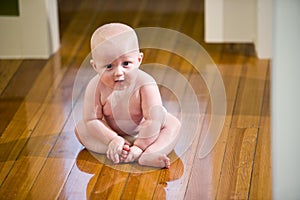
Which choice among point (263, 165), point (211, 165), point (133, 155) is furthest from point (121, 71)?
point (263, 165)

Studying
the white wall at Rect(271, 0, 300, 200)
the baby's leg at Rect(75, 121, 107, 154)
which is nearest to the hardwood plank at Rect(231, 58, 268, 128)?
the baby's leg at Rect(75, 121, 107, 154)

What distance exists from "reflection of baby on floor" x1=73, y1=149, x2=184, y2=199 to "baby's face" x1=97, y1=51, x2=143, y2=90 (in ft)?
0.72

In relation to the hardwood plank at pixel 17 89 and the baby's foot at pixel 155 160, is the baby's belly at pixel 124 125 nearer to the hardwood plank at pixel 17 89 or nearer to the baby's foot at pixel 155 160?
the baby's foot at pixel 155 160

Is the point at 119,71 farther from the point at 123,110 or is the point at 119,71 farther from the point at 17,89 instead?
the point at 17,89

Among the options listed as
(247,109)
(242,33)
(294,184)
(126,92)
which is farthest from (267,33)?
(294,184)

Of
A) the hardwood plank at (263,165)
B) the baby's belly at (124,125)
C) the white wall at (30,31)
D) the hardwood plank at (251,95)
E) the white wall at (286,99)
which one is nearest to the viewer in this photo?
the white wall at (286,99)

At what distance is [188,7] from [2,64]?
816 millimetres

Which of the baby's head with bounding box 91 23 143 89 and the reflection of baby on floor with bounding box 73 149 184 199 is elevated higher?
the baby's head with bounding box 91 23 143 89

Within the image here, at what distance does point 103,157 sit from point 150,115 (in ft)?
0.59

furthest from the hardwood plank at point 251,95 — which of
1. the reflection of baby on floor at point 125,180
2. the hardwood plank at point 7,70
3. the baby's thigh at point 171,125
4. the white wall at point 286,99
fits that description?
the hardwood plank at point 7,70

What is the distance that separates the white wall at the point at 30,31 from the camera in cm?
307

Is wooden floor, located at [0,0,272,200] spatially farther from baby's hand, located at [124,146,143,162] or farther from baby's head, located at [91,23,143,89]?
baby's head, located at [91,23,143,89]

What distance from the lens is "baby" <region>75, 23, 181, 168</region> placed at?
7.89ft

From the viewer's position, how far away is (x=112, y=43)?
2.39 metres
